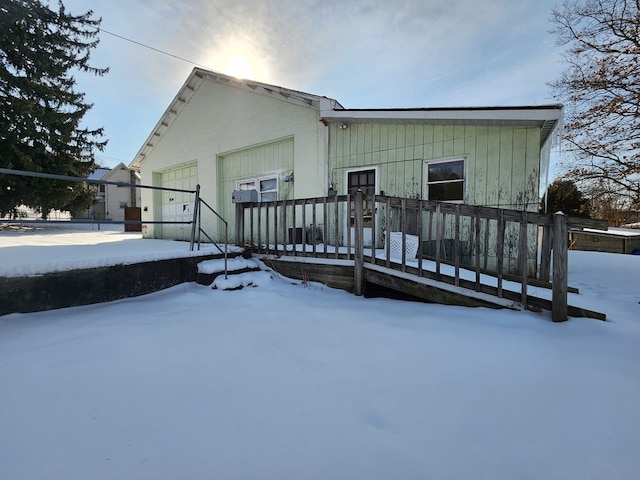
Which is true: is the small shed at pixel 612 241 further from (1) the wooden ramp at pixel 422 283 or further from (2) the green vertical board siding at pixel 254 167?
(2) the green vertical board siding at pixel 254 167

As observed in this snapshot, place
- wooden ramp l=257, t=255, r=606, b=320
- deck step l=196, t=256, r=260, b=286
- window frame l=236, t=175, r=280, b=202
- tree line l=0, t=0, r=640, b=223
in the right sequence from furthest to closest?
tree line l=0, t=0, r=640, b=223, window frame l=236, t=175, r=280, b=202, deck step l=196, t=256, r=260, b=286, wooden ramp l=257, t=255, r=606, b=320

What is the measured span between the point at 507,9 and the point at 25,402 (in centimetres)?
929

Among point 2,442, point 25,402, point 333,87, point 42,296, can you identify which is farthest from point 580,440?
point 333,87

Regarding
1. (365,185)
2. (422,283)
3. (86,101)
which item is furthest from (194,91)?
(86,101)

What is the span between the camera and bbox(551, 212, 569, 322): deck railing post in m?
2.76

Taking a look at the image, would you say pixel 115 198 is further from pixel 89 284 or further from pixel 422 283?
pixel 422 283

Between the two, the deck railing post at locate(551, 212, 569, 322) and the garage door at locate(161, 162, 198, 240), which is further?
the garage door at locate(161, 162, 198, 240)

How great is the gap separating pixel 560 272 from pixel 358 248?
210 centimetres

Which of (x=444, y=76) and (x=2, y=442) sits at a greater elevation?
(x=444, y=76)

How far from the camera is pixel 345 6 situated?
6.64 m

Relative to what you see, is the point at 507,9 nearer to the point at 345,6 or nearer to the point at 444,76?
the point at 444,76

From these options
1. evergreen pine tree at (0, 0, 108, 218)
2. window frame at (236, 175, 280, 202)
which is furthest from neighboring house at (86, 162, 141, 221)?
window frame at (236, 175, 280, 202)

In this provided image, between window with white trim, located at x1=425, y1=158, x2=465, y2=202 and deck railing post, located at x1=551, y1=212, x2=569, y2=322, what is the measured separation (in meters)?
2.57

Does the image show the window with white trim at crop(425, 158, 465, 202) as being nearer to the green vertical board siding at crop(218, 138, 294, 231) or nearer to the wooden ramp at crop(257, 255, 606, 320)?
the wooden ramp at crop(257, 255, 606, 320)
